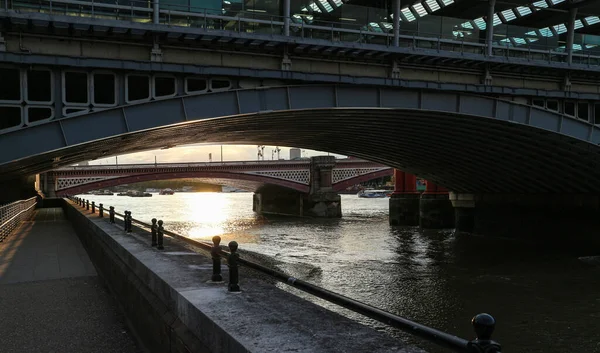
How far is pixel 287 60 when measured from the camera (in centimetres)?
1969

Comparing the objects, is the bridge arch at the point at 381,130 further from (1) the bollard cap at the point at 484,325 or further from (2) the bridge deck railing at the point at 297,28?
(1) the bollard cap at the point at 484,325

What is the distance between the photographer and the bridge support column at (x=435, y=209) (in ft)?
136

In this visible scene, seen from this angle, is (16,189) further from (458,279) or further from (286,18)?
(458,279)

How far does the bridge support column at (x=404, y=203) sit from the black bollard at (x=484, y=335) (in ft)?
137

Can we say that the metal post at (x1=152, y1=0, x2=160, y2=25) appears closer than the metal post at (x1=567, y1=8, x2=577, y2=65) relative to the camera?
Yes

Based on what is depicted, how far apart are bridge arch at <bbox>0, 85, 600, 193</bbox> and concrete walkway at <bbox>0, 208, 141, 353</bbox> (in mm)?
3925

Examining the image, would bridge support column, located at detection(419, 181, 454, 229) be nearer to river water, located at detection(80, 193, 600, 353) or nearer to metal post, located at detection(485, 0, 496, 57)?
river water, located at detection(80, 193, 600, 353)

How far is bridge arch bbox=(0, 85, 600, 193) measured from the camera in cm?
1752

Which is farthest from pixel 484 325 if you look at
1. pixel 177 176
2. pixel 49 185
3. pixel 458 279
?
pixel 177 176

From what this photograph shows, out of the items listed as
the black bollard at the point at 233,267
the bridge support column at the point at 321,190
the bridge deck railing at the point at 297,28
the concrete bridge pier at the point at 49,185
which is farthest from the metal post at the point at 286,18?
the concrete bridge pier at the point at 49,185

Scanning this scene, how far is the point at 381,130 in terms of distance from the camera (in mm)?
28109

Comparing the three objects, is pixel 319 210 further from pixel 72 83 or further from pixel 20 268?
pixel 20 268

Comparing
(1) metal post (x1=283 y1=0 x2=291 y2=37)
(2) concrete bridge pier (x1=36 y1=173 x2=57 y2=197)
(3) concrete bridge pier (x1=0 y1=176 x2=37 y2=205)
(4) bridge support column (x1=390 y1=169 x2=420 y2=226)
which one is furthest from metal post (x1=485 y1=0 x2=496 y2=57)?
(2) concrete bridge pier (x1=36 y1=173 x2=57 y2=197)

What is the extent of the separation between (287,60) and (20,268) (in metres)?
11.3
